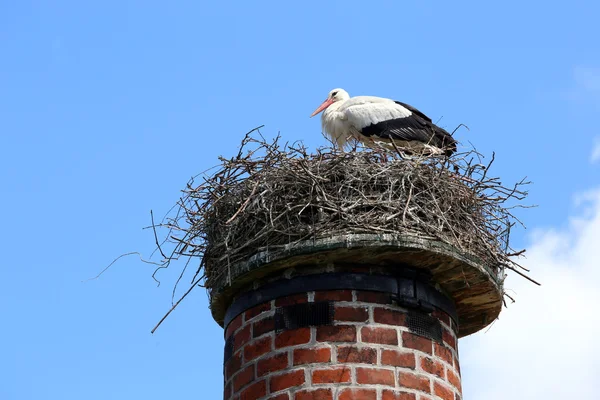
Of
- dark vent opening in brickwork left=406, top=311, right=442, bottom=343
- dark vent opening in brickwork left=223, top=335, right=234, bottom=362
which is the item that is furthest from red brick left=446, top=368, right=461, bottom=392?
dark vent opening in brickwork left=223, top=335, right=234, bottom=362

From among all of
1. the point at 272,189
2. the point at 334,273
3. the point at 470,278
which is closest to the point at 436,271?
the point at 470,278

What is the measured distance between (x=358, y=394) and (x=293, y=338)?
1.64 ft

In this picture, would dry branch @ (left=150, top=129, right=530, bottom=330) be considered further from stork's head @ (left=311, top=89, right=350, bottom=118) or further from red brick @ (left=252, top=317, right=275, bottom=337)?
stork's head @ (left=311, top=89, right=350, bottom=118)

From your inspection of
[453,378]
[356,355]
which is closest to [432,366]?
[453,378]

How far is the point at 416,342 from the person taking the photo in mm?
5578

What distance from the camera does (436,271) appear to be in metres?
5.95

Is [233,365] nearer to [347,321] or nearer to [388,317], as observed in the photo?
[347,321]

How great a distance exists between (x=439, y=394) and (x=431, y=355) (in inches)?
8.7

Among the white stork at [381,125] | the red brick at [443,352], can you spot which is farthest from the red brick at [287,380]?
the white stork at [381,125]

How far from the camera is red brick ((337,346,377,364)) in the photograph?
5375 mm

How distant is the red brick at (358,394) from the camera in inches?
207

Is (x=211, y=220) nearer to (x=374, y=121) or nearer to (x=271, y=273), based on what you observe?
(x=271, y=273)

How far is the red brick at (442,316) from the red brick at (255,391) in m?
1.07

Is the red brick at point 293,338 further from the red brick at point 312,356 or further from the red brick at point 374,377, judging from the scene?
the red brick at point 374,377
